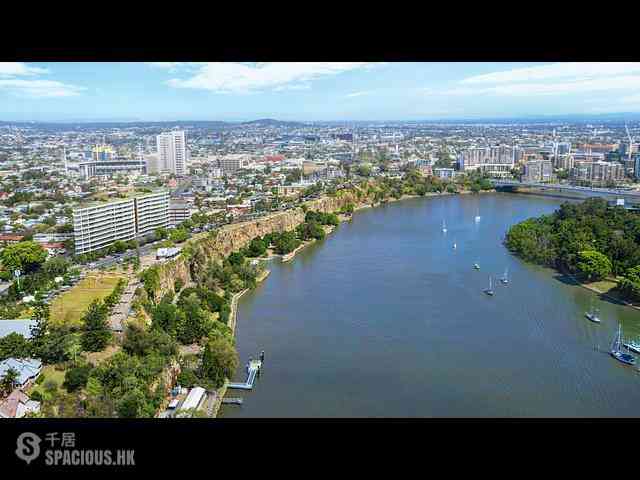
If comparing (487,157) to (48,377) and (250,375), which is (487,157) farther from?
(48,377)

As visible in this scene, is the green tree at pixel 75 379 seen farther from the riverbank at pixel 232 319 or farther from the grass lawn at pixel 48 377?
the riverbank at pixel 232 319

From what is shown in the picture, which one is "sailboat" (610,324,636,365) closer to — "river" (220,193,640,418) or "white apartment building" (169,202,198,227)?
"river" (220,193,640,418)

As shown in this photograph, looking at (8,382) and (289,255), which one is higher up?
(8,382)
